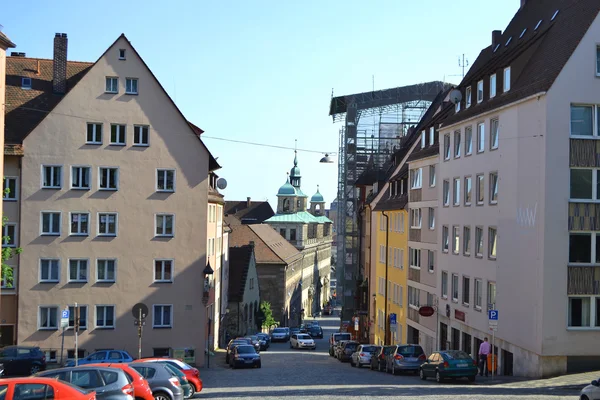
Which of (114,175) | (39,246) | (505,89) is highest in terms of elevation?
(505,89)

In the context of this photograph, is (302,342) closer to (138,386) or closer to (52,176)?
(52,176)

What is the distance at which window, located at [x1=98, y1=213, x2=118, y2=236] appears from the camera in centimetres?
4750

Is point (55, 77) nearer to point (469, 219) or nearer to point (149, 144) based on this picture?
point (149, 144)

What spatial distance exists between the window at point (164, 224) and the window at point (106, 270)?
9.83 feet

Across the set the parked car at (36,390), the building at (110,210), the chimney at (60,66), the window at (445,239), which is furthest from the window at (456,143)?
the parked car at (36,390)

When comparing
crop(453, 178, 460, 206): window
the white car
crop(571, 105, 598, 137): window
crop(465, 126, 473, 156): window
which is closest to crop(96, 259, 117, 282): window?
crop(453, 178, 460, 206): window

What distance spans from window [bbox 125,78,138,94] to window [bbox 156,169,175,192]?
462cm

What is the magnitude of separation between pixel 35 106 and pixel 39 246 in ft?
26.3

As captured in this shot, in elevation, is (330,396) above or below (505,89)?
below

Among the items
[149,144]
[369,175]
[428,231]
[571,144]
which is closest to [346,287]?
[369,175]

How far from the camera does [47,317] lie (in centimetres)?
4644

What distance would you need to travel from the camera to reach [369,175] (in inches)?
3054

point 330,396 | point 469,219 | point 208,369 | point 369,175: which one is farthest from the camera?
point 369,175

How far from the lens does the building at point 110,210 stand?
46500mm
